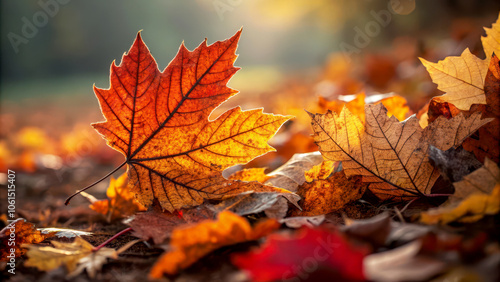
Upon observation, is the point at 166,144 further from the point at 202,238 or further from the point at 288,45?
the point at 288,45

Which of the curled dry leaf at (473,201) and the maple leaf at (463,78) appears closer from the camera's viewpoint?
the curled dry leaf at (473,201)

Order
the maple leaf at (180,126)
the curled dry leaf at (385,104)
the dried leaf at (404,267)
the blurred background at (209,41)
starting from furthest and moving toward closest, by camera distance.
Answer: the blurred background at (209,41)
the curled dry leaf at (385,104)
the maple leaf at (180,126)
the dried leaf at (404,267)

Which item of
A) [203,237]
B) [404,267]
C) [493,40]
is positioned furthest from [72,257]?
[493,40]

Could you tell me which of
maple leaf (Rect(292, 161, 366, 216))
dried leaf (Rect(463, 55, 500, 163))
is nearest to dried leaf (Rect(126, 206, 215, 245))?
maple leaf (Rect(292, 161, 366, 216))

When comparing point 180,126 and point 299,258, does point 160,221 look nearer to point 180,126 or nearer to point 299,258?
point 180,126

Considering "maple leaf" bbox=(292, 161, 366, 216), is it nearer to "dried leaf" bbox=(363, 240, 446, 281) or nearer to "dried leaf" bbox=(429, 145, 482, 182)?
"dried leaf" bbox=(429, 145, 482, 182)

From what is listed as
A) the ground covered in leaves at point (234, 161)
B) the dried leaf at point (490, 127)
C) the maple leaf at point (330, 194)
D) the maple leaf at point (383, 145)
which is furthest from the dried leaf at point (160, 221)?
the dried leaf at point (490, 127)

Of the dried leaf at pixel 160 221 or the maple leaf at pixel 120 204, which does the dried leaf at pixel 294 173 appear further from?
the maple leaf at pixel 120 204
